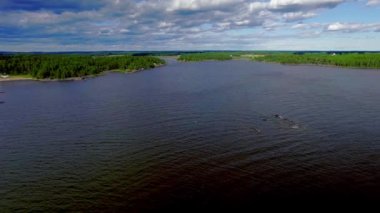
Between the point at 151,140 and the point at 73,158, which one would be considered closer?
the point at 73,158

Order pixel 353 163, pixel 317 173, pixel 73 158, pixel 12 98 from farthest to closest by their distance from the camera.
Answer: pixel 12 98, pixel 73 158, pixel 353 163, pixel 317 173

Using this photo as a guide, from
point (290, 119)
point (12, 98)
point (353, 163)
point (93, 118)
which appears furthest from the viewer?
point (12, 98)

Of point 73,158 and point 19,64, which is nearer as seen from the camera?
point 73,158

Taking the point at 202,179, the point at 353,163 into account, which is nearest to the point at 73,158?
the point at 202,179

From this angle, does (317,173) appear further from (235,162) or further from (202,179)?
(202,179)

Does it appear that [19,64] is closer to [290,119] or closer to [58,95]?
[58,95]

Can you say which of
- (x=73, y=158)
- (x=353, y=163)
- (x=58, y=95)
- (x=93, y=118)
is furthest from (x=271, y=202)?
(x=58, y=95)
